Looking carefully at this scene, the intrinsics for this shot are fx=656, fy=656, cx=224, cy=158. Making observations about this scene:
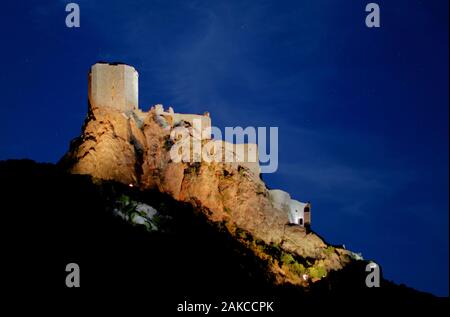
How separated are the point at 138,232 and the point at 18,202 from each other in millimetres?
10648

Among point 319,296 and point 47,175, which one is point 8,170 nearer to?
point 47,175

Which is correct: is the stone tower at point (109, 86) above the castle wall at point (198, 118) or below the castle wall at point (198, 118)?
above

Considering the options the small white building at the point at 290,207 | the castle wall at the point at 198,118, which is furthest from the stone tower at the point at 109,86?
the small white building at the point at 290,207

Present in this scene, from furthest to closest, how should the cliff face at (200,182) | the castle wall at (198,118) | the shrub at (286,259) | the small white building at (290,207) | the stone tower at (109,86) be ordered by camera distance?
the small white building at (290,207) → the castle wall at (198,118) → the stone tower at (109,86) → the shrub at (286,259) → the cliff face at (200,182)

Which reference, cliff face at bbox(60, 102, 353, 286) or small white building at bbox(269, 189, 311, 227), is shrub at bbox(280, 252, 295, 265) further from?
small white building at bbox(269, 189, 311, 227)

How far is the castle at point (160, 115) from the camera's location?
6862 centimetres

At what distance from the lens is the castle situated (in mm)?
68625

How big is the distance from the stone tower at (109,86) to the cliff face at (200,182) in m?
0.90

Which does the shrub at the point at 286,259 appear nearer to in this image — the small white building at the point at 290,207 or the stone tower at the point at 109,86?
the small white building at the point at 290,207

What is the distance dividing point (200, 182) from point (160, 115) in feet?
29.2

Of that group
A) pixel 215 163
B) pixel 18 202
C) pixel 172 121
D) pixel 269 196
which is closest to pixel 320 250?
pixel 269 196

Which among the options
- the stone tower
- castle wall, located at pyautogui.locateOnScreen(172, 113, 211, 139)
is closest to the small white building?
castle wall, located at pyautogui.locateOnScreen(172, 113, 211, 139)

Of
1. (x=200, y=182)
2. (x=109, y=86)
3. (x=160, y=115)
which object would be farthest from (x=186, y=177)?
(x=109, y=86)

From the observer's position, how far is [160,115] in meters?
71.6
